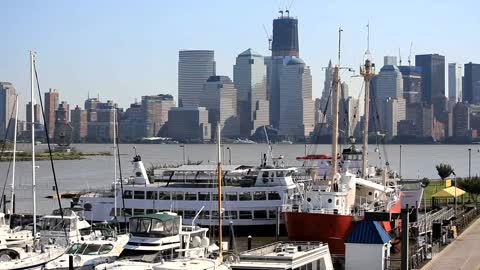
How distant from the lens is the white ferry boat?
54.8 m

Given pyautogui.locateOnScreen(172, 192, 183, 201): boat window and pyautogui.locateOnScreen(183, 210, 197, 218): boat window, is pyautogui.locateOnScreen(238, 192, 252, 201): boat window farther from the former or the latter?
pyautogui.locateOnScreen(172, 192, 183, 201): boat window

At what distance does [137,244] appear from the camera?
1283 inches

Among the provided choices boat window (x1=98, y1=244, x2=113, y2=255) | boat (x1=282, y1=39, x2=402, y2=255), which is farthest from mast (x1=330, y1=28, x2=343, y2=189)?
boat window (x1=98, y1=244, x2=113, y2=255)

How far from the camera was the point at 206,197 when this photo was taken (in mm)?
55719

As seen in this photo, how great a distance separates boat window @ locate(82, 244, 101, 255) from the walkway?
474 inches

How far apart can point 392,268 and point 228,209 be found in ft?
66.9

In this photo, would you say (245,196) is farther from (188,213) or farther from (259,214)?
(188,213)

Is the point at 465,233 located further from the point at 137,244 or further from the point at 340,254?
the point at 137,244

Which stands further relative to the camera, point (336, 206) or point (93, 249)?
point (336, 206)

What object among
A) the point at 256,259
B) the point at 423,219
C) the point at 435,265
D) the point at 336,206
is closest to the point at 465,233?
the point at 423,219

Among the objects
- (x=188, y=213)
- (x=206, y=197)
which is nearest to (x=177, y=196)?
(x=188, y=213)

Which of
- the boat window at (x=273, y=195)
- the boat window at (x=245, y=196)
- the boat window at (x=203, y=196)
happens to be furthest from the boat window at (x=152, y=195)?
the boat window at (x=273, y=195)

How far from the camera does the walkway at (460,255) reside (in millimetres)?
34969

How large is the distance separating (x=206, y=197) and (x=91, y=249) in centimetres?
2123
